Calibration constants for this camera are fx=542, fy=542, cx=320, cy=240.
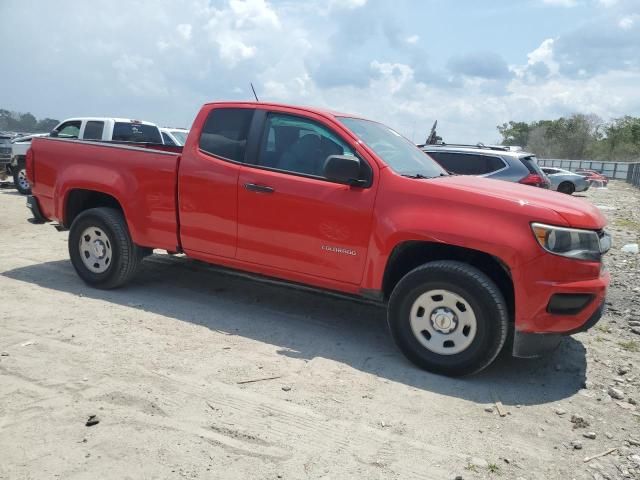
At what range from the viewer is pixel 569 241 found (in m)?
3.76

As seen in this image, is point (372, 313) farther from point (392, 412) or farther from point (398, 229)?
point (392, 412)

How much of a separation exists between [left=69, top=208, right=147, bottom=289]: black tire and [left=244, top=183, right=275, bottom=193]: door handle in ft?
5.28

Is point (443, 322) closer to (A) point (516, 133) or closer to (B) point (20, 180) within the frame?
(B) point (20, 180)

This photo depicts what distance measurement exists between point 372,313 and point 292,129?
6.68 ft

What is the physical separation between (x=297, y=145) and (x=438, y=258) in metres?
1.55

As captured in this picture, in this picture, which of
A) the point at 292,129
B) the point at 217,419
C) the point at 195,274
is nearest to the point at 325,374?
the point at 217,419

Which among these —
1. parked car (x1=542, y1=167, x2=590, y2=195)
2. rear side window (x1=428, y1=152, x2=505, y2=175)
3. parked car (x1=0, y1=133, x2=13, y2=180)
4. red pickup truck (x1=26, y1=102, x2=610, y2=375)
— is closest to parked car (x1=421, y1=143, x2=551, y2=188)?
rear side window (x1=428, y1=152, x2=505, y2=175)

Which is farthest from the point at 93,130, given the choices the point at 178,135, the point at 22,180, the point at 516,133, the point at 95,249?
the point at 516,133

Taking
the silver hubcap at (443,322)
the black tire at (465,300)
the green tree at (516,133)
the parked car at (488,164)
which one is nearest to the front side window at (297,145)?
the black tire at (465,300)

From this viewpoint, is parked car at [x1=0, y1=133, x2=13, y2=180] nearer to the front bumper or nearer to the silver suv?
the silver suv

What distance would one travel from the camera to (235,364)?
4.05 meters

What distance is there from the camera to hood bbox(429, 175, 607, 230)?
3832 millimetres

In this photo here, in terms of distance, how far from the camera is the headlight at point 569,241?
3.73m

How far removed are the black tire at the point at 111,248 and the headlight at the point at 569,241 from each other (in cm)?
386
